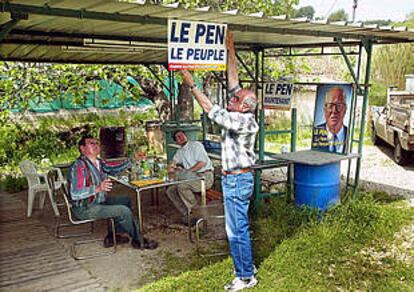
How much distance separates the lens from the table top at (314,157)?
540 cm

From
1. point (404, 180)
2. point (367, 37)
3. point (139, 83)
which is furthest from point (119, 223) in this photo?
point (139, 83)

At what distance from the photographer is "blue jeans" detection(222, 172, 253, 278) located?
3.66 metres

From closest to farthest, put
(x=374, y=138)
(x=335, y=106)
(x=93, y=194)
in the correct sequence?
1. (x=93, y=194)
2. (x=335, y=106)
3. (x=374, y=138)

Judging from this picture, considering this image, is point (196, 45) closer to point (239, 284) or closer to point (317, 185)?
point (239, 284)

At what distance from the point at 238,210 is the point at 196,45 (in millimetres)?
1619

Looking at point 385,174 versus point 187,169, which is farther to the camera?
point 385,174

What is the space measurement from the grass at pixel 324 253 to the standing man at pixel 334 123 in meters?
0.91

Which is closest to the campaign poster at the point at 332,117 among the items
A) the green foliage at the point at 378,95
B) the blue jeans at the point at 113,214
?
the blue jeans at the point at 113,214

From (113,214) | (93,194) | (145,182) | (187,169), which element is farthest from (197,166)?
(93,194)

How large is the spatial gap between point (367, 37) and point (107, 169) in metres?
3.97

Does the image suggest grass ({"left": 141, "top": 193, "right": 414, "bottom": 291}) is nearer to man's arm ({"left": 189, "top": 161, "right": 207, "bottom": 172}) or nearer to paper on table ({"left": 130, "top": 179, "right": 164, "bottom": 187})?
man's arm ({"left": 189, "top": 161, "right": 207, "bottom": 172})

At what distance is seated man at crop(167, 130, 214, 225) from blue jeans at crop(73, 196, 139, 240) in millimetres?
742

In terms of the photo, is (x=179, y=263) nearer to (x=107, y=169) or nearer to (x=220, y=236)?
(x=220, y=236)

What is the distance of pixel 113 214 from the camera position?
4.78m
